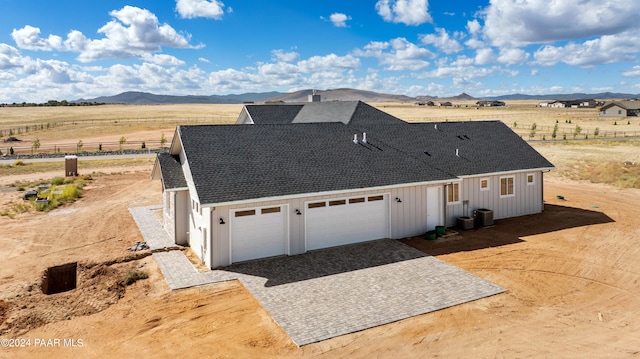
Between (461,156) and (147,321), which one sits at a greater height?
(461,156)

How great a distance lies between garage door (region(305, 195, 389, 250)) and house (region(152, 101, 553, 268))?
0.04 metres

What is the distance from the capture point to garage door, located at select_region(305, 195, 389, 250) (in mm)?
16297

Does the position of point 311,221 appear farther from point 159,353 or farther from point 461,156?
point 461,156

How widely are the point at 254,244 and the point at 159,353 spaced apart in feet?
19.8

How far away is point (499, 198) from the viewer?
2130cm

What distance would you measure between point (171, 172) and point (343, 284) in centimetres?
874

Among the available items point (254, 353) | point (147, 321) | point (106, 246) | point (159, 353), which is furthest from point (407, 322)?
point (106, 246)

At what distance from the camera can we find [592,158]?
126 feet

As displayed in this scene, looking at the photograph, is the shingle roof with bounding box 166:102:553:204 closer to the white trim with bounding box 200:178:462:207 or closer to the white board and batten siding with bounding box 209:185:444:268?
the white trim with bounding box 200:178:462:207


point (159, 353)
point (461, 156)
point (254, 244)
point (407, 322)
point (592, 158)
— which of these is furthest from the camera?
point (592, 158)

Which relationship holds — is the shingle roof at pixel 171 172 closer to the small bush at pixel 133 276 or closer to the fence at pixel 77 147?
the small bush at pixel 133 276

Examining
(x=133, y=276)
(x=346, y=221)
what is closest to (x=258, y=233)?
(x=346, y=221)

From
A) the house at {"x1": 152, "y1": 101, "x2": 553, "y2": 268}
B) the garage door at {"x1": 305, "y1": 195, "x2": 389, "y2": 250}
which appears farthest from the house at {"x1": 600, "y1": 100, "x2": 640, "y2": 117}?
the garage door at {"x1": 305, "y1": 195, "x2": 389, "y2": 250}

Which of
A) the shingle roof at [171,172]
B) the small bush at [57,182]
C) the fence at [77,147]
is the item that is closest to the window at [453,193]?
the shingle roof at [171,172]
